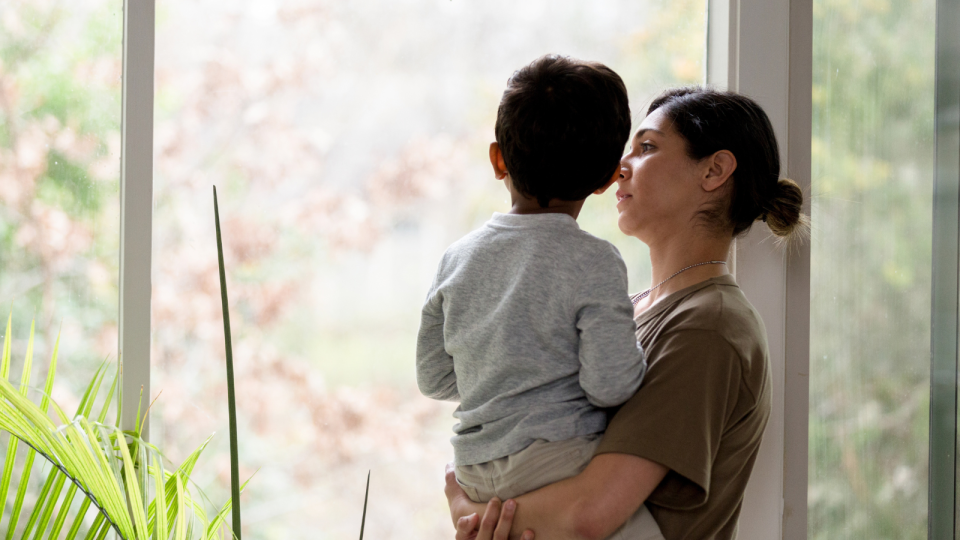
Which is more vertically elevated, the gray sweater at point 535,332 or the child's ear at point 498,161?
the child's ear at point 498,161

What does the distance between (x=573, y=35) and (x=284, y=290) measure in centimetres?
84

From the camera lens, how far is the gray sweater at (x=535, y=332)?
3.02ft

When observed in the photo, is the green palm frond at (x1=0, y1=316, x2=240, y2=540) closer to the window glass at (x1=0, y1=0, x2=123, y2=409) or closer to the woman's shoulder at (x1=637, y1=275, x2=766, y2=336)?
the window glass at (x1=0, y1=0, x2=123, y2=409)

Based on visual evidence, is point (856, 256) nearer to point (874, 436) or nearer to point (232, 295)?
point (874, 436)

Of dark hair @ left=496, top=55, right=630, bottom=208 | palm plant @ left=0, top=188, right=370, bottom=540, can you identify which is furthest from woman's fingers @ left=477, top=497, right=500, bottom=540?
dark hair @ left=496, top=55, right=630, bottom=208

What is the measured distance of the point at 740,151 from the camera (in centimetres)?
121

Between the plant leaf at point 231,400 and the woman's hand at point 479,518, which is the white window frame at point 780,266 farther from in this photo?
the plant leaf at point 231,400

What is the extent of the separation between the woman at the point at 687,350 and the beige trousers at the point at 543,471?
0.02m

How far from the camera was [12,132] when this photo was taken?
115cm

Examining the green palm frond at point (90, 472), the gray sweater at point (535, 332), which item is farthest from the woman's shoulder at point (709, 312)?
the green palm frond at point (90, 472)

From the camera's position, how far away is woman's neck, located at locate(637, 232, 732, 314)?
47.8 inches

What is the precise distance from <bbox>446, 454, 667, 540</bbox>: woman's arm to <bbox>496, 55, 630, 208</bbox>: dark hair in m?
0.40

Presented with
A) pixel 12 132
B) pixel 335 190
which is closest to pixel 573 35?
pixel 335 190

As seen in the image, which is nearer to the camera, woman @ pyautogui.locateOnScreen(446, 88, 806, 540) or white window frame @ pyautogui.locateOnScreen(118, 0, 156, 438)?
woman @ pyautogui.locateOnScreen(446, 88, 806, 540)
